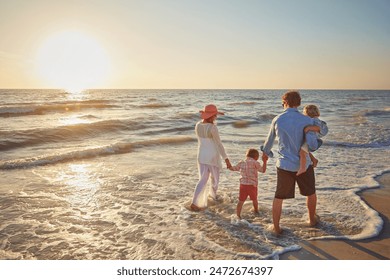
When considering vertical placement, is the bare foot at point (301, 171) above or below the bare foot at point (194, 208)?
above

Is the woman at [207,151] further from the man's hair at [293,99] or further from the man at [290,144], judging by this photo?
the man's hair at [293,99]

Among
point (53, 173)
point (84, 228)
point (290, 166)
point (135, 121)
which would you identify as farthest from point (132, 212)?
point (135, 121)

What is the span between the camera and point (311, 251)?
4.12m

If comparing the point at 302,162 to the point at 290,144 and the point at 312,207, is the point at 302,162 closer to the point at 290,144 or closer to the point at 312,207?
the point at 290,144

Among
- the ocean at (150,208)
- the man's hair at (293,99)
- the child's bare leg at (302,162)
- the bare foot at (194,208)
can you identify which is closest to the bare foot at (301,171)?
the child's bare leg at (302,162)

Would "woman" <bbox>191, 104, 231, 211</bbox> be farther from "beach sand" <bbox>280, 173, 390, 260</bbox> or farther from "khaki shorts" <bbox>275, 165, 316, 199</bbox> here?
"beach sand" <bbox>280, 173, 390, 260</bbox>

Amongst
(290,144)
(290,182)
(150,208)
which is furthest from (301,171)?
(150,208)

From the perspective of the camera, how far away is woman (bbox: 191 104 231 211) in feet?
17.2

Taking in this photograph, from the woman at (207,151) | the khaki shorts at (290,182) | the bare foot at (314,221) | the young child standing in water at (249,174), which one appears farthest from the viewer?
the woman at (207,151)

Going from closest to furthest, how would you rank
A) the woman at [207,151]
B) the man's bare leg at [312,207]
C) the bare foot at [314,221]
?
the man's bare leg at [312,207]
the bare foot at [314,221]
the woman at [207,151]

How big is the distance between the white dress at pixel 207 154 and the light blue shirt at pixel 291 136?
128 cm

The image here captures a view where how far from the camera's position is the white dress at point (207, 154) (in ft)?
17.4

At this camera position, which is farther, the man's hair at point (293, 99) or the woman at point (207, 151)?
the woman at point (207, 151)

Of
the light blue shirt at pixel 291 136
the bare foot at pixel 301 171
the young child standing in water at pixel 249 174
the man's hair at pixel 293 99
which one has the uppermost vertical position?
the man's hair at pixel 293 99
